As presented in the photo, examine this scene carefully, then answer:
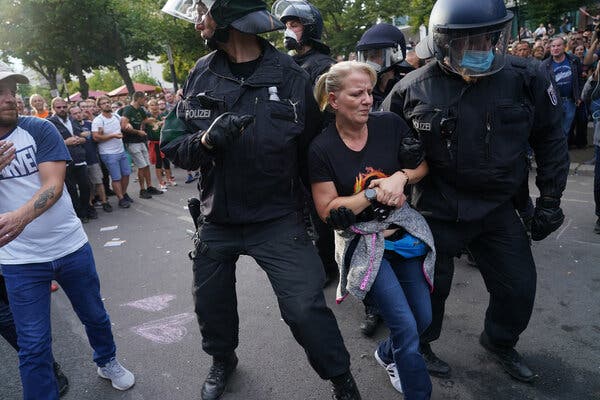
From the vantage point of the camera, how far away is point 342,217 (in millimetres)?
2162

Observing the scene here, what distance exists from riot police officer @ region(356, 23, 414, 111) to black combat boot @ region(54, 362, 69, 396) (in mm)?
3162

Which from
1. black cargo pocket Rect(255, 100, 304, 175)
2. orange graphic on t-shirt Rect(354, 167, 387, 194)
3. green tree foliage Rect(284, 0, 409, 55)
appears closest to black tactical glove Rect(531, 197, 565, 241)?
orange graphic on t-shirt Rect(354, 167, 387, 194)

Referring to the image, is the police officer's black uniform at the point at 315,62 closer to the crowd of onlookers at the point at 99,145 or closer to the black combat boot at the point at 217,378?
the black combat boot at the point at 217,378

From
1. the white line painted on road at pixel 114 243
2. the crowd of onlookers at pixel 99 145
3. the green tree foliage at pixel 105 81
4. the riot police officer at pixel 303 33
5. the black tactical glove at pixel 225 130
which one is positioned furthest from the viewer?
the green tree foliage at pixel 105 81

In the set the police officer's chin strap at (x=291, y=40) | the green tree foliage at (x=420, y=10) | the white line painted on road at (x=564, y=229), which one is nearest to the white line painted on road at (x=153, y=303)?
the police officer's chin strap at (x=291, y=40)

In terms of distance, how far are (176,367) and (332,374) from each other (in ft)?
4.26

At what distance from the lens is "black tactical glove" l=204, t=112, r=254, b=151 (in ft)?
6.64

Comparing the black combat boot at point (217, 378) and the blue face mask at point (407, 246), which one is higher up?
the blue face mask at point (407, 246)

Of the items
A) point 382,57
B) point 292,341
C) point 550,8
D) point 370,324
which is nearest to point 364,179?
point 370,324

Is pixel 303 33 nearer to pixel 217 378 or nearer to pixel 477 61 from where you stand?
pixel 477 61

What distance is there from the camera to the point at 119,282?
472 centimetres

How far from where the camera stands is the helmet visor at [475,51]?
227 centimetres

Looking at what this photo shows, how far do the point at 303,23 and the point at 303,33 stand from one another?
0.27 feet

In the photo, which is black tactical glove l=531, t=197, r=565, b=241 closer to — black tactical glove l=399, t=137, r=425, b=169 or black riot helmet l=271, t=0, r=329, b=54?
black tactical glove l=399, t=137, r=425, b=169
